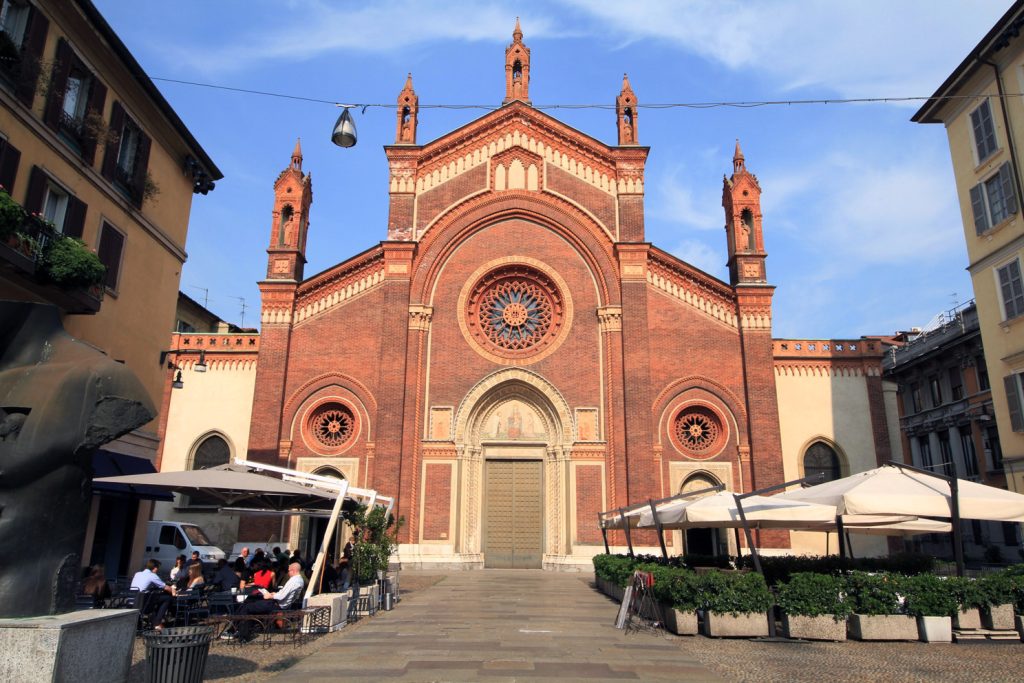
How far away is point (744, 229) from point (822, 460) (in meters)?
9.33

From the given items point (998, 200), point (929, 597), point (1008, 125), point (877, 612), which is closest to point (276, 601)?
point (877, 612)

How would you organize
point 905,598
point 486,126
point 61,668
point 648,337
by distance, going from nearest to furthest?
point 61,668 → point 905,598 → point 648,337 → point 486,126

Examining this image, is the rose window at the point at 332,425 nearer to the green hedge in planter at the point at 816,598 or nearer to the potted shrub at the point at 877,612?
the green hedge in planter at the point at 816,598

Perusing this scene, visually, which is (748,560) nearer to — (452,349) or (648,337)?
(648,337)

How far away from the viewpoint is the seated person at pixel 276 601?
11.2 m

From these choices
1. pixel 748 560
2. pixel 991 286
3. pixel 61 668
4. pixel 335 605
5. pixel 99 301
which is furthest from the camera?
pixel 991 286

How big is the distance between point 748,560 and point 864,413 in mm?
11965

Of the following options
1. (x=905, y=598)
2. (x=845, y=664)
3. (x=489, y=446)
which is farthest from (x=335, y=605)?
(x=489, y=446)

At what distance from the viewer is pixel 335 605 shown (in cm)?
1257

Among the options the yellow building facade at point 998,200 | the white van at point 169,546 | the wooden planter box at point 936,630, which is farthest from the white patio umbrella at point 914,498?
the white van at point 169,546

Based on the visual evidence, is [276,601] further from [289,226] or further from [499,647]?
[289,226]

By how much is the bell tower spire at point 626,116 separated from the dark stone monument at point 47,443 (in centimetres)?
2440

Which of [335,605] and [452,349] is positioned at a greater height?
[452,349]

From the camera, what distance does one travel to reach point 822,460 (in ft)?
87.8
